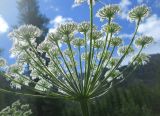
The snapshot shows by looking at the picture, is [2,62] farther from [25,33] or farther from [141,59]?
[141,59]

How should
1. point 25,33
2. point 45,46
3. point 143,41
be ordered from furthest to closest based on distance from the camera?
point 143,41 → point 45,46 → point 25,33

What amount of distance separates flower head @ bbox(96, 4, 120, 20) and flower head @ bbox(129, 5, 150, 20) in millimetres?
222

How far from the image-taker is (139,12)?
6.56 meters

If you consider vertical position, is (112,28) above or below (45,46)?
above

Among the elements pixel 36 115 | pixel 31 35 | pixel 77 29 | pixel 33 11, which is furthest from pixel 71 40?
pixel 33 11

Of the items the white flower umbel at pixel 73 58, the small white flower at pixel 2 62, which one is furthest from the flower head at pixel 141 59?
the small white flower at pixel 2 62

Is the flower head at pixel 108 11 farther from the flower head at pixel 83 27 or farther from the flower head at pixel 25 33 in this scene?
the flower head at pixel 25 33

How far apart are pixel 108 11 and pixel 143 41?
0.77m

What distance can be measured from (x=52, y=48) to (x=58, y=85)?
3.44 feet

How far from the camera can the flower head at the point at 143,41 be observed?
691 centimetres

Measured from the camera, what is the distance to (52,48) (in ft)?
22.6

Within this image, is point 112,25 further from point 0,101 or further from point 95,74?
point 0,101

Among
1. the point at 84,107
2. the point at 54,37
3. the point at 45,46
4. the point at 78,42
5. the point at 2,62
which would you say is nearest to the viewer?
the point at 84,107

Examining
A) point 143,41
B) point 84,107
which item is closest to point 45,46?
point 84,107
